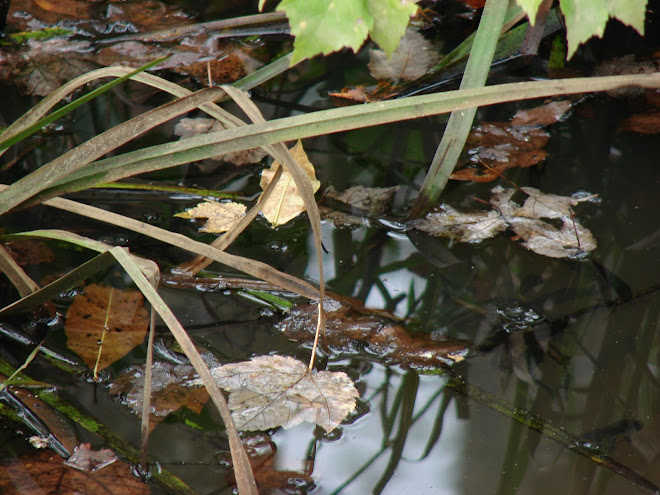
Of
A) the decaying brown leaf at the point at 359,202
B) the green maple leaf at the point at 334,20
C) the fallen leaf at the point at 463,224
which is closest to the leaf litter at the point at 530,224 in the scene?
the fallen leaf at the point at 463,224

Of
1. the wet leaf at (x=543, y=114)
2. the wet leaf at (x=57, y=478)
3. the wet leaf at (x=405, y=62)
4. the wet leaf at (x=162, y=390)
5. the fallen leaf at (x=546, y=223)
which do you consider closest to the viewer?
the wet leaf at (x=57, y=478)

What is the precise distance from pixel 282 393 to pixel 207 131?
92cm

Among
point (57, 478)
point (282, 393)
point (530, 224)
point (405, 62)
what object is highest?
point (405, 62)

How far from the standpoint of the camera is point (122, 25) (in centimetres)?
212

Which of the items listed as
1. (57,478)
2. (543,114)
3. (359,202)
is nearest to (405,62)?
(543,114)

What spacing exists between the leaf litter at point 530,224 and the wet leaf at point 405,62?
2.14 ft

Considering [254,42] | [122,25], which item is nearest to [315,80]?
[254,42]

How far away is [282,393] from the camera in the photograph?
0.96 metres

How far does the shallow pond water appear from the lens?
3.00ft

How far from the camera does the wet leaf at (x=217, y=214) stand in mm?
1333

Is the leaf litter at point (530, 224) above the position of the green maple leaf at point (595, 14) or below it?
below

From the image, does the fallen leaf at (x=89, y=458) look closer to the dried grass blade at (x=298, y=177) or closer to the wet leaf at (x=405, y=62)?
the dried grass blade at (x=298, y=177)

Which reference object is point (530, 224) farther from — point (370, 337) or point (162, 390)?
point (162, 390)

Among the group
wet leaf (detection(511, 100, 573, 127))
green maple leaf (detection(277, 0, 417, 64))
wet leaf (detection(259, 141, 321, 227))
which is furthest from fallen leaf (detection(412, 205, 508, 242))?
green maple leaf (detection(277, 0, 417, 64))
